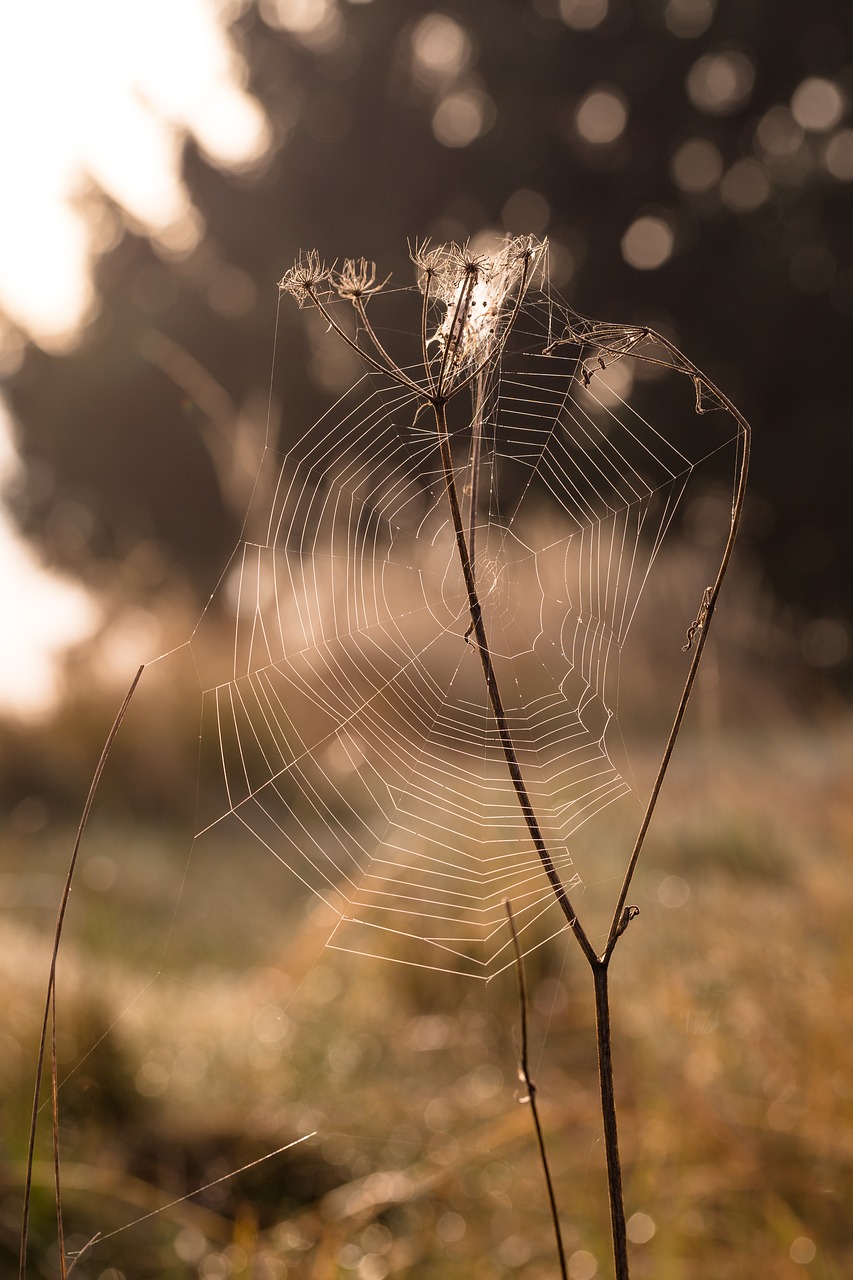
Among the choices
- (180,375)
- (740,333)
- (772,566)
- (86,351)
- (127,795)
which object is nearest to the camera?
(180,375)

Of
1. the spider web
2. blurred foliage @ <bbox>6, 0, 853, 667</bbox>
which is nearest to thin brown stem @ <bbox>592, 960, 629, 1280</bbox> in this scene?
the spider web

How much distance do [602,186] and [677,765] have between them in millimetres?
7267

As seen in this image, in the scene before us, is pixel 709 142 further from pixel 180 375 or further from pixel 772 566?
pixel 180 375

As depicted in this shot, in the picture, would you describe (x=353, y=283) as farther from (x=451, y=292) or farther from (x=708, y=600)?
(x=708, y=600)

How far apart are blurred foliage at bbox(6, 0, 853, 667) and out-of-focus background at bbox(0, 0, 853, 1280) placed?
4 centimetres

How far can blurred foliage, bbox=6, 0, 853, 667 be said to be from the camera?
985 cm

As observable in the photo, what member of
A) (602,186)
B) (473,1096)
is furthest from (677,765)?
(602,186)

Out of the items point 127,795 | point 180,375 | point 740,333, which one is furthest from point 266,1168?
point 740,333

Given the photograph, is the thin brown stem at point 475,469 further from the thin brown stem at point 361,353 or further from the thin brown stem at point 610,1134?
the thin brown stem at point 610,1134

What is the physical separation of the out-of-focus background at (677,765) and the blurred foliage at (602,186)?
0.04 metres

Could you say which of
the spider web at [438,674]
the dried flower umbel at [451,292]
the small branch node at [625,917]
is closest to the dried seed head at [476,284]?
the dried flower umbel at [451,292]

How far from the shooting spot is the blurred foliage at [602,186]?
32.3 ft

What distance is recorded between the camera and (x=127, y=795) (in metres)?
7.29

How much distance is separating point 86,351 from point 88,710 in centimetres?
715
